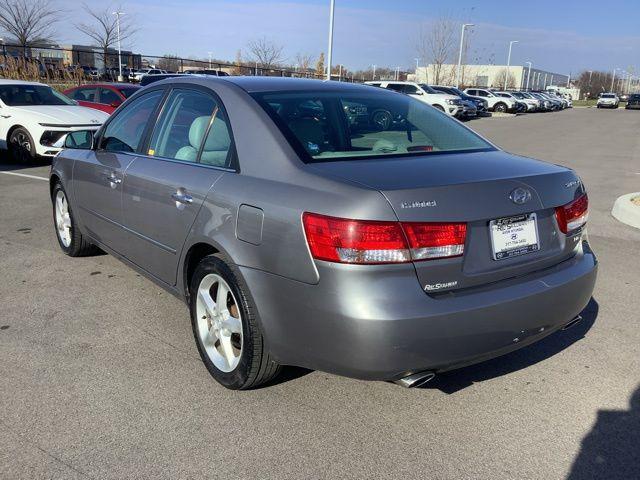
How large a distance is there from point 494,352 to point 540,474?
55 cm

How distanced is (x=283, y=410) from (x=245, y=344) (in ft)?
1.32

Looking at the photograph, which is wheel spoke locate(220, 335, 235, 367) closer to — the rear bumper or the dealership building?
the rear bumper

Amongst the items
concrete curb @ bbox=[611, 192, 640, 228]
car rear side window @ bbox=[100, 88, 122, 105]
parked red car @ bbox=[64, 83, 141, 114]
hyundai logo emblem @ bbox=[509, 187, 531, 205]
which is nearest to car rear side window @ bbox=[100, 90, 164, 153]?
hyundai logo emblem @ bbox=[509, 187, 531, 205]

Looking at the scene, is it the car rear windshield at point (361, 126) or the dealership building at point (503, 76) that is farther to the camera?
the dealership building at point (503, 76)

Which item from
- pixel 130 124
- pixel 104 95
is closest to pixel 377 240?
pixel 130 124

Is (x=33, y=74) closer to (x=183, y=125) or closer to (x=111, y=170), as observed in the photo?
(x=111, y=170)

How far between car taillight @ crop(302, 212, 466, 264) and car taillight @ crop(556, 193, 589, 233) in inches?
30.6

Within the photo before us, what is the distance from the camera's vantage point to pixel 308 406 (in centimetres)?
298

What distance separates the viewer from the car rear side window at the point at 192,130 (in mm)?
3232

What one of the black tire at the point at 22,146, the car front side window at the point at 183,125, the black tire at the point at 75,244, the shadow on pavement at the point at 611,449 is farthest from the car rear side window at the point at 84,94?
the shadow on pavement at the point at 611,449

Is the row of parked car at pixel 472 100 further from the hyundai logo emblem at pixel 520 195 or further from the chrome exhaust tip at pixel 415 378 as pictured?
the chrome exhaust tip at pixel 415 378

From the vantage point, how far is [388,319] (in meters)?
2.35

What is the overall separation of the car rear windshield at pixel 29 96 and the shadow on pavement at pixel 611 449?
11.7m

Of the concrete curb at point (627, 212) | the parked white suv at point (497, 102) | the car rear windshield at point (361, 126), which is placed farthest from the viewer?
the parked white suv at point (497, 102)
